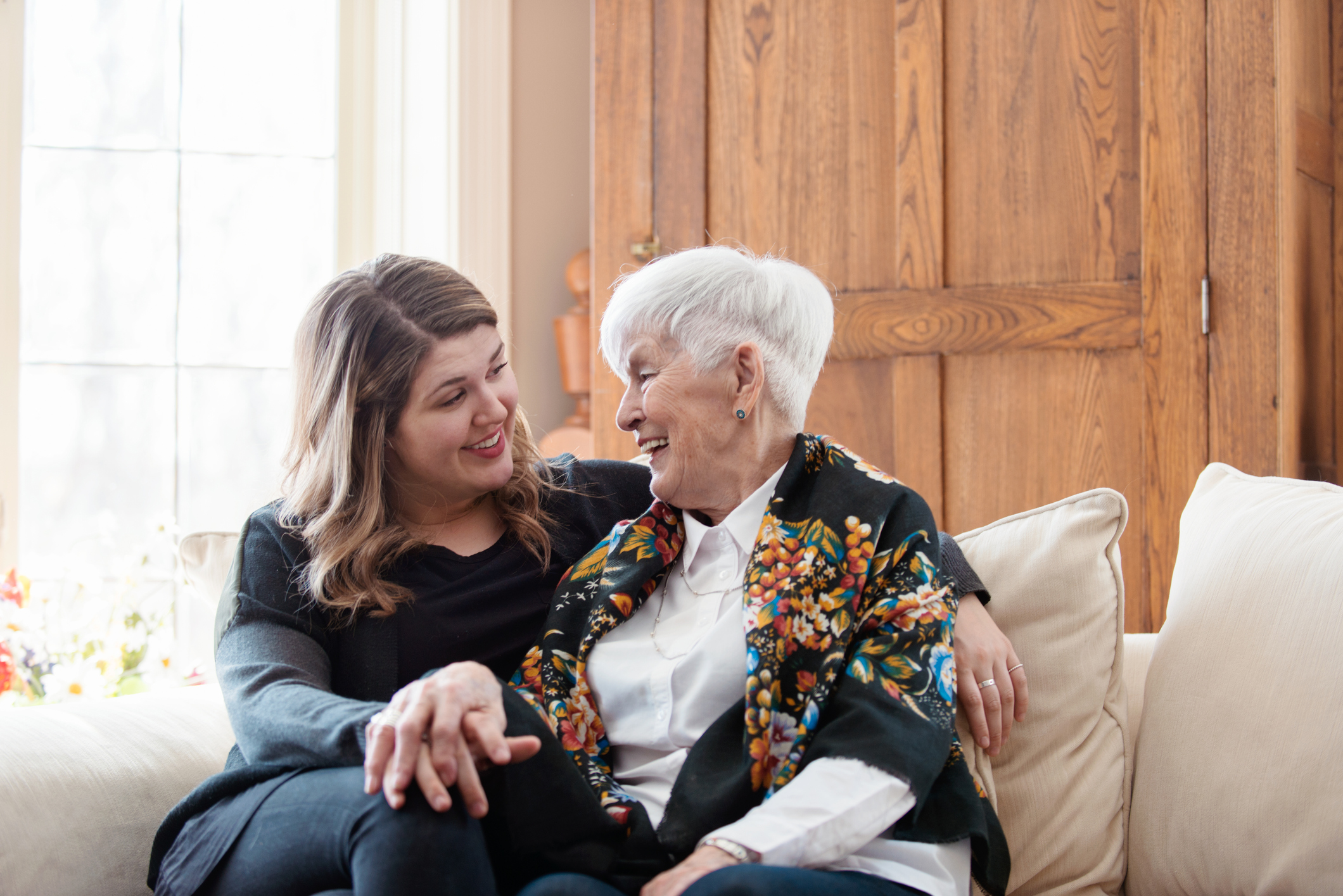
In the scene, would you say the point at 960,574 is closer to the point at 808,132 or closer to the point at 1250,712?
the point at 1250,712

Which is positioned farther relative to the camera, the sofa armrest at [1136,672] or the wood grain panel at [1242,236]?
the wood grain panel at [1242,236]

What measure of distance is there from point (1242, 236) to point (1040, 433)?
513 mm

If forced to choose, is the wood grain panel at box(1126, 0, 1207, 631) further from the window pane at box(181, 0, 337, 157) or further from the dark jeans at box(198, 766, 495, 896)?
the window pane at box(181, 0, 337, 157)

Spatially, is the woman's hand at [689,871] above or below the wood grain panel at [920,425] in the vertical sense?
below

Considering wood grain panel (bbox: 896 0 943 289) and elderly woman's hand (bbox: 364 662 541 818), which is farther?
wood grain panel (bbox: 896 0 943 289)

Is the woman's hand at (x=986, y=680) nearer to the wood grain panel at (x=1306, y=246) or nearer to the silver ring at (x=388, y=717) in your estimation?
the silver ring at (x=388, y=717)

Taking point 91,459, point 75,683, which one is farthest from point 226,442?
point 75,683

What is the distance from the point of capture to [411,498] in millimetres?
1584

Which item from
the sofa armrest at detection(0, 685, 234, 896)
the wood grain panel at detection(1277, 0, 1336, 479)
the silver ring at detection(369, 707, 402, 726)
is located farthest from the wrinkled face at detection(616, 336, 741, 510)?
the wood grain panel at detection(1277, 0, 1336, 479)

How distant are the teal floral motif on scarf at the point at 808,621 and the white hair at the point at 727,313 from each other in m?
0.11

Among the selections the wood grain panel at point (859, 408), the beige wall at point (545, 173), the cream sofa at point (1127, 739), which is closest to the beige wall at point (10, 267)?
the beige wall at point (545, 173)

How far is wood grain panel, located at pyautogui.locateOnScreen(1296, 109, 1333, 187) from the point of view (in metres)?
2.24

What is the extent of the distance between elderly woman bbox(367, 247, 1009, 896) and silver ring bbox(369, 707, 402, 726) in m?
0.11

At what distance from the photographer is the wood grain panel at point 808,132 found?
93.7 inches
